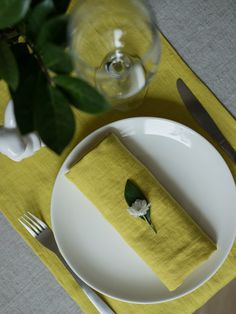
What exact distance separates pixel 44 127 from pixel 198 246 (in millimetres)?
296

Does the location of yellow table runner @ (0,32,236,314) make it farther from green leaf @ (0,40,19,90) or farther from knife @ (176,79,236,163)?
green leaf @ (0,40,19,90)

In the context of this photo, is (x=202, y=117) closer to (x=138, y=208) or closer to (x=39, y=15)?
(x=138, y=208)

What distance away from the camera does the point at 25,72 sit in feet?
1.18

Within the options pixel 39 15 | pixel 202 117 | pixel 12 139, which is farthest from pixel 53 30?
pixel 202 117

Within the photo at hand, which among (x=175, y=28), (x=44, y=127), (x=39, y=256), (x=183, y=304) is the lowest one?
(x=183, y=304)

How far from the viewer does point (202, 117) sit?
0.58m

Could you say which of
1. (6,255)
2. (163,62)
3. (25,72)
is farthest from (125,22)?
(6,255)

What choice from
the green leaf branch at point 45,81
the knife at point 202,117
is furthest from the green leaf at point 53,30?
the knife at point 202,117

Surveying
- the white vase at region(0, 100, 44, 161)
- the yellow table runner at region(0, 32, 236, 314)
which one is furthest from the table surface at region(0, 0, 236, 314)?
the white vase at region(0, 100, 44, 161)

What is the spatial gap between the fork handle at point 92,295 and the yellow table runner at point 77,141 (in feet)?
0.03

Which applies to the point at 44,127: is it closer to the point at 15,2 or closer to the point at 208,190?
the point at 15,2

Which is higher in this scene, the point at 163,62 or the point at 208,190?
the point at 163,62

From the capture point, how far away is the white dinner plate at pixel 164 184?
0.56 metres

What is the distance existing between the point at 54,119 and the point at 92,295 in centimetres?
33
